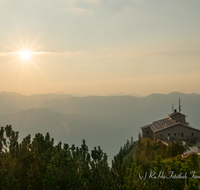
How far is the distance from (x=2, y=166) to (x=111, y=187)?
27.1ft

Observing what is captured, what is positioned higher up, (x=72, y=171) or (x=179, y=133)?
(x=179, y=133)

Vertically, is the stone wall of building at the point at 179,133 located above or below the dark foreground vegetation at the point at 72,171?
above

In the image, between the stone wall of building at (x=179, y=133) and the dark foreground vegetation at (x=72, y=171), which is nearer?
the dark foreground vegetation at (x=72, y=171)

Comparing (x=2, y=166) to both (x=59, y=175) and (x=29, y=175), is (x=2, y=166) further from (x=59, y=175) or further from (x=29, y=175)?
(x=59, y=175)

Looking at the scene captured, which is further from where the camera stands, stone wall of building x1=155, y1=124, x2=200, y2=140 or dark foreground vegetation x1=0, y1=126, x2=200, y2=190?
stone wall of building x1=155, y1=124, x2=200, y2=140

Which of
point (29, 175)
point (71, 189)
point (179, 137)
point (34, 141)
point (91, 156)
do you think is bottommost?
point (71, 189)

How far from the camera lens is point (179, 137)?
50.4 metres

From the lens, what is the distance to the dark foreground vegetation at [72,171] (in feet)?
36.2

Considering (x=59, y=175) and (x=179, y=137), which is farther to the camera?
(x=179, y=137)

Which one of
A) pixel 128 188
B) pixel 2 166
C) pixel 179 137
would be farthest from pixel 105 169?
pixel 179 137

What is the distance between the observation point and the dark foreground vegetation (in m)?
11.0

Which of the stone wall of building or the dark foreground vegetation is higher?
the stone wall of building

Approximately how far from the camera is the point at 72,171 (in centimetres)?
1131

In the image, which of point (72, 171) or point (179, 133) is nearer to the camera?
point (72, 171)
